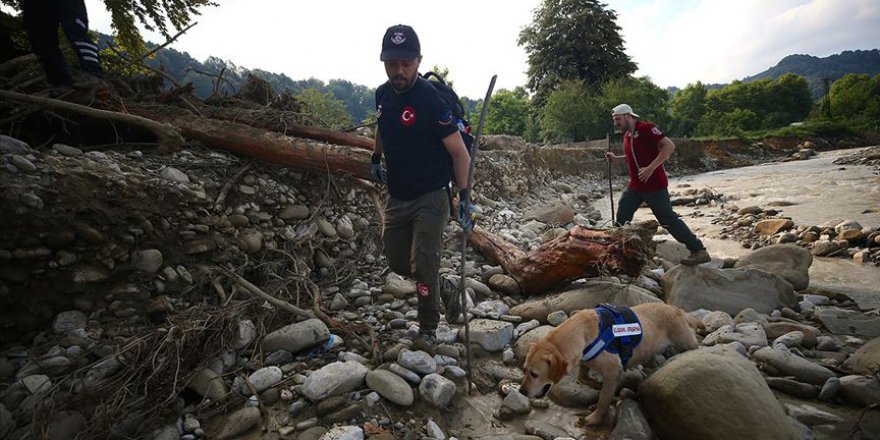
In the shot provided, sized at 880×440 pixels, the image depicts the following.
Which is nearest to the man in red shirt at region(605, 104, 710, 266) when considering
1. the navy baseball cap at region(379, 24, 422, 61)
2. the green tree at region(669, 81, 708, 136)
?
the navy baseball cap at region(379, 24, 422, 61)

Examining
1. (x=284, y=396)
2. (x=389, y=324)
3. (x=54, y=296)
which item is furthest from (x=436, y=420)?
(x=54, y=296)

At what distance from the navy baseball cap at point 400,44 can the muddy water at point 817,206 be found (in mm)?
6144

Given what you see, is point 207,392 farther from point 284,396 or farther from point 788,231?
point 788,231

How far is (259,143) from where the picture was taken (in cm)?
470

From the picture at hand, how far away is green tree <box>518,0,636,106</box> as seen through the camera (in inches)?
1452

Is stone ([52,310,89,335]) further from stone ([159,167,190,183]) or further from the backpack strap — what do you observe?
the backpack strap

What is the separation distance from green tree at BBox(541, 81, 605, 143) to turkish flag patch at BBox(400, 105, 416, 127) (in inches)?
1223

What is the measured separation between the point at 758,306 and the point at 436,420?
13.0 ft

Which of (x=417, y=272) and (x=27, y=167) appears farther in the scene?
(x=417, y=272)

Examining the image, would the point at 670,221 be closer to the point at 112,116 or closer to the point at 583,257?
the point at 583,257

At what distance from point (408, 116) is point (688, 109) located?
222 feet

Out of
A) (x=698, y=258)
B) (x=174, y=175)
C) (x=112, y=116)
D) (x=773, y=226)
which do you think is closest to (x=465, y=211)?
(x=174, y=175)

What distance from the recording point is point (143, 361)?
261 centimetres

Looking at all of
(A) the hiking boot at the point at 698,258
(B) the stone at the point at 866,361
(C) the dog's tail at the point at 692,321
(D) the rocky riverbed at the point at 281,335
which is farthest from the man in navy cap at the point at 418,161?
(A) the hiking boot at the point at 698,258
